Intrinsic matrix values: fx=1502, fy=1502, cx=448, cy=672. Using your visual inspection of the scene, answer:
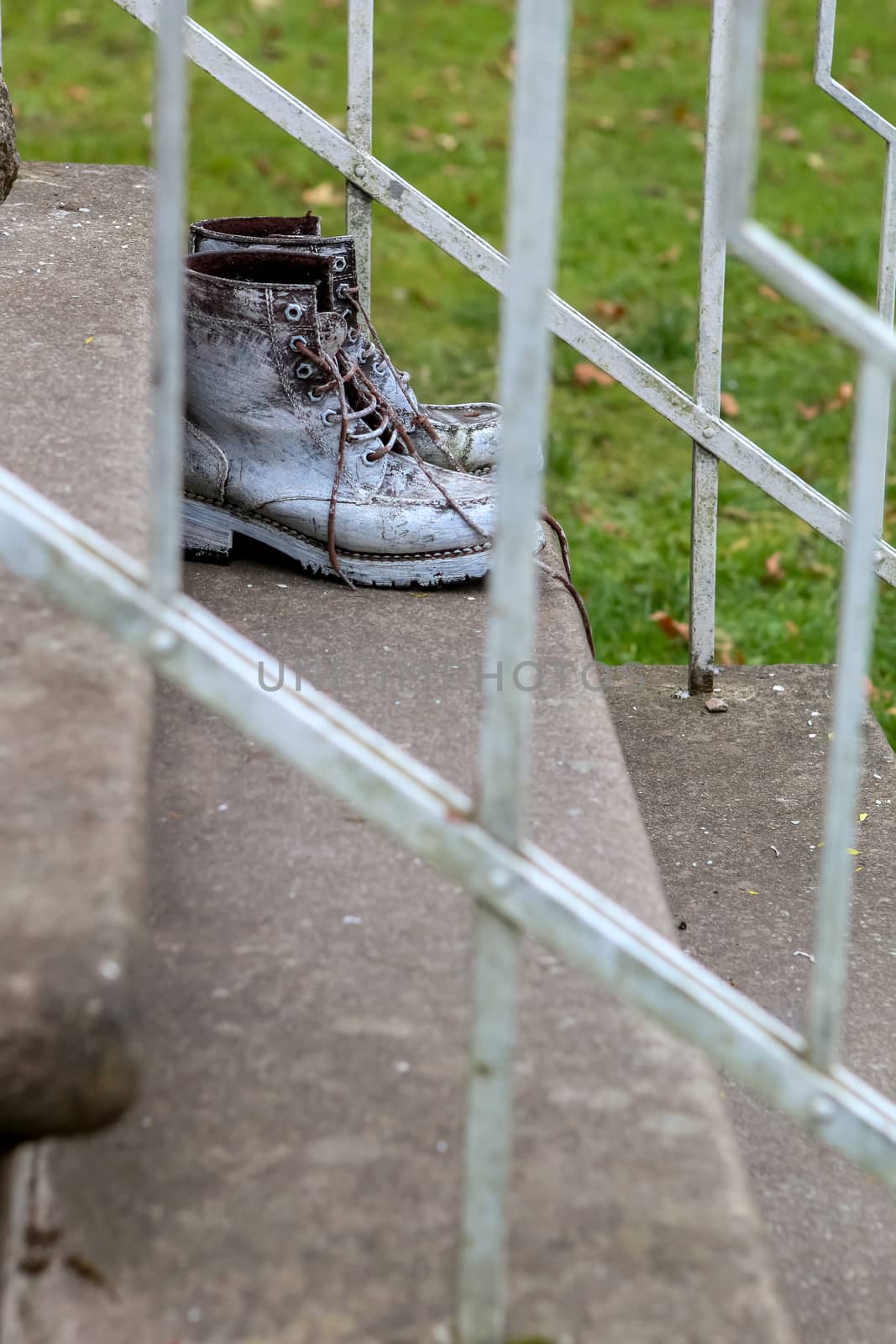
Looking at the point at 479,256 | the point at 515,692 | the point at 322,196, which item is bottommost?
the point at 515,692

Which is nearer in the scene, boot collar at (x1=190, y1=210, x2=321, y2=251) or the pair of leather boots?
the pair of leather boots

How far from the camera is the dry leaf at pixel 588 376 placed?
14.5 ft

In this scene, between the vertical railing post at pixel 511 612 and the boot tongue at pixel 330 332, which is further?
the boot tongue at pixel 330 332

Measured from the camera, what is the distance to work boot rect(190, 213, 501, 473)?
2.05 meters

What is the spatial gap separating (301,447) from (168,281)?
3.70ft

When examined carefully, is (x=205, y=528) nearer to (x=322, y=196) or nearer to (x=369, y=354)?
(x=369, y=354)

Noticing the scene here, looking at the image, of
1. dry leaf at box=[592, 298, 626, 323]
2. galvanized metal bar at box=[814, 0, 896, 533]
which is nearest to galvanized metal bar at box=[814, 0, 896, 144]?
galvanized metal bar at box=[814, 0, 896, 533]

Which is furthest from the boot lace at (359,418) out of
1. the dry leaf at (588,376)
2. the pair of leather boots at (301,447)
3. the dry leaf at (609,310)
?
the dry leaf at (609,310)

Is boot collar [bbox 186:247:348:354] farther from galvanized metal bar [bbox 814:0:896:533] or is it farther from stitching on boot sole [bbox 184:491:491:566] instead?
galvanized metal bar [bbox 814:0:896:533]

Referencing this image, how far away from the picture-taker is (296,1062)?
1.16 m

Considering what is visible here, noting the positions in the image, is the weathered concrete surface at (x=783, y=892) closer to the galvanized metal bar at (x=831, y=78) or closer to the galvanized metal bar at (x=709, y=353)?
the galvanized metal bar at (x=709, y=353)

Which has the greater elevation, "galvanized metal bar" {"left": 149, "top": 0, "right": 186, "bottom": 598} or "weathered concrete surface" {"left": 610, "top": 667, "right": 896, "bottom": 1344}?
"galvanized metal bar" {"left": 149, "top": 0, "right": 186, "bottom": 598}

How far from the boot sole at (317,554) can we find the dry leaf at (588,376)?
2561 millimetres

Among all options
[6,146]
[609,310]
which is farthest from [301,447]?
[609,310]
